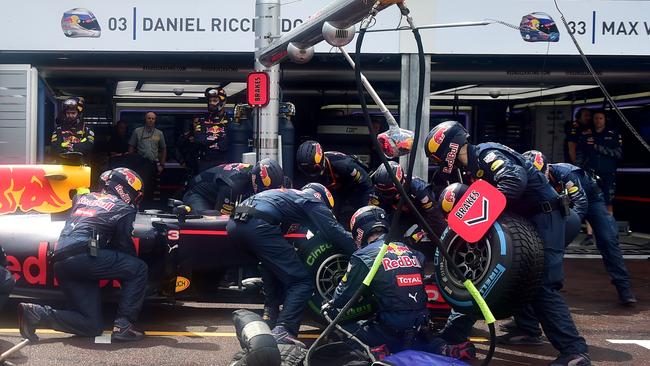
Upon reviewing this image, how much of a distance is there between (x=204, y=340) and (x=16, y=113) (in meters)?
6.07

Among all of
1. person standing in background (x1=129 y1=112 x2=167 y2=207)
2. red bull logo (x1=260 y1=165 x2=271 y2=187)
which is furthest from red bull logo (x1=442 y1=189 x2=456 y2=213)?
person standing in background (x1=129 y1=112 x2=167 y2=207)

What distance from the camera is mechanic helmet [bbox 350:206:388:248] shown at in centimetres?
613

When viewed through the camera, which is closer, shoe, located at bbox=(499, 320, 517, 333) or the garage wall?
shoe, located at bbox=(499, 320, 517, 333)

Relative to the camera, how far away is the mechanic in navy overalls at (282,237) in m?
6.57

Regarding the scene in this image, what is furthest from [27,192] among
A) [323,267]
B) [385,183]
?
[385,183]

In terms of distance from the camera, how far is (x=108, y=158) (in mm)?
13484

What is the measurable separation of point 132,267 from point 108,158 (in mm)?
6902

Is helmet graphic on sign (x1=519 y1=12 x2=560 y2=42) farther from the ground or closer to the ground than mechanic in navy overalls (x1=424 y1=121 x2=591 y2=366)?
farther from the ground

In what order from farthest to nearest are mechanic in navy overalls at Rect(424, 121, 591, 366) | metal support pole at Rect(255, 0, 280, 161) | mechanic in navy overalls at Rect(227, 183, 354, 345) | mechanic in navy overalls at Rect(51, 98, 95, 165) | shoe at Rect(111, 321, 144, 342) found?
mechanic in navy overalls at Rect(51, 98, 95, 165)
metal support pole at Rect(255, 0, 280, 161)
shoe at Rect(111, 321, 144, 342)
mechanic in navy overalls at Rect(227, 183, 354, 345)
mechanic in navy overalls at Rect(424, 121, 591, 366)

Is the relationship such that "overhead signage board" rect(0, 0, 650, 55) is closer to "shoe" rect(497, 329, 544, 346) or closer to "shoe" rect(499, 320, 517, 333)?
"shoe" rect(499, 320, 517, 333)

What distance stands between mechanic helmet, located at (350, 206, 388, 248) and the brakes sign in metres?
0.62

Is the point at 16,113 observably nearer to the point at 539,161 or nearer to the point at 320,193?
the point at 320,193

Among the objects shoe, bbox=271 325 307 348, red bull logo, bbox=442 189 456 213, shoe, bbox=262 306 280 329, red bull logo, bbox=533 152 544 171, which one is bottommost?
shoe, bbox=271 325 307 348

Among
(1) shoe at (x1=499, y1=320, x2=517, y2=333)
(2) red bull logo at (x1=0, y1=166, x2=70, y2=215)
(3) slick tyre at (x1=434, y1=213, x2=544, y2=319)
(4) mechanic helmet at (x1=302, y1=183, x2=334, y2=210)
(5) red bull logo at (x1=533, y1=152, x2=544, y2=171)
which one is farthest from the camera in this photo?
(2) red bull logo at (x1=0, y1=166, x2=70, y2=215)
